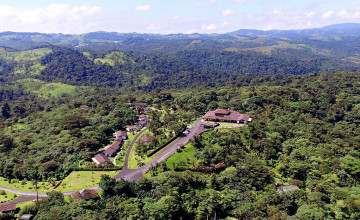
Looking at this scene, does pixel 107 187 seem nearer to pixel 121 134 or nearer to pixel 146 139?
pixel 146 139

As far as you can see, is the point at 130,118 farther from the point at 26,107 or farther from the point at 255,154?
the point at 26,107

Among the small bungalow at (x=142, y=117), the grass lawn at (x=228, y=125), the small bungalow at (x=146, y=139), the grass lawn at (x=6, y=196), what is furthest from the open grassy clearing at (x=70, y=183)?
the grass lawn at (x=228, y=125)

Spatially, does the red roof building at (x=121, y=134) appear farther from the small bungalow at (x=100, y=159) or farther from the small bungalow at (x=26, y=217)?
the small bungalow at (x=26, y=217)

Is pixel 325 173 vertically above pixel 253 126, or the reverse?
pixel 253 126

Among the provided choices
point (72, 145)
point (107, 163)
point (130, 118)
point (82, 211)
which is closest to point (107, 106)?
point (130, 118)

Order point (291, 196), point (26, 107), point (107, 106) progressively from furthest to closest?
1. point (26, 107)
2. point (107, 106)
3. point (291, 196)
